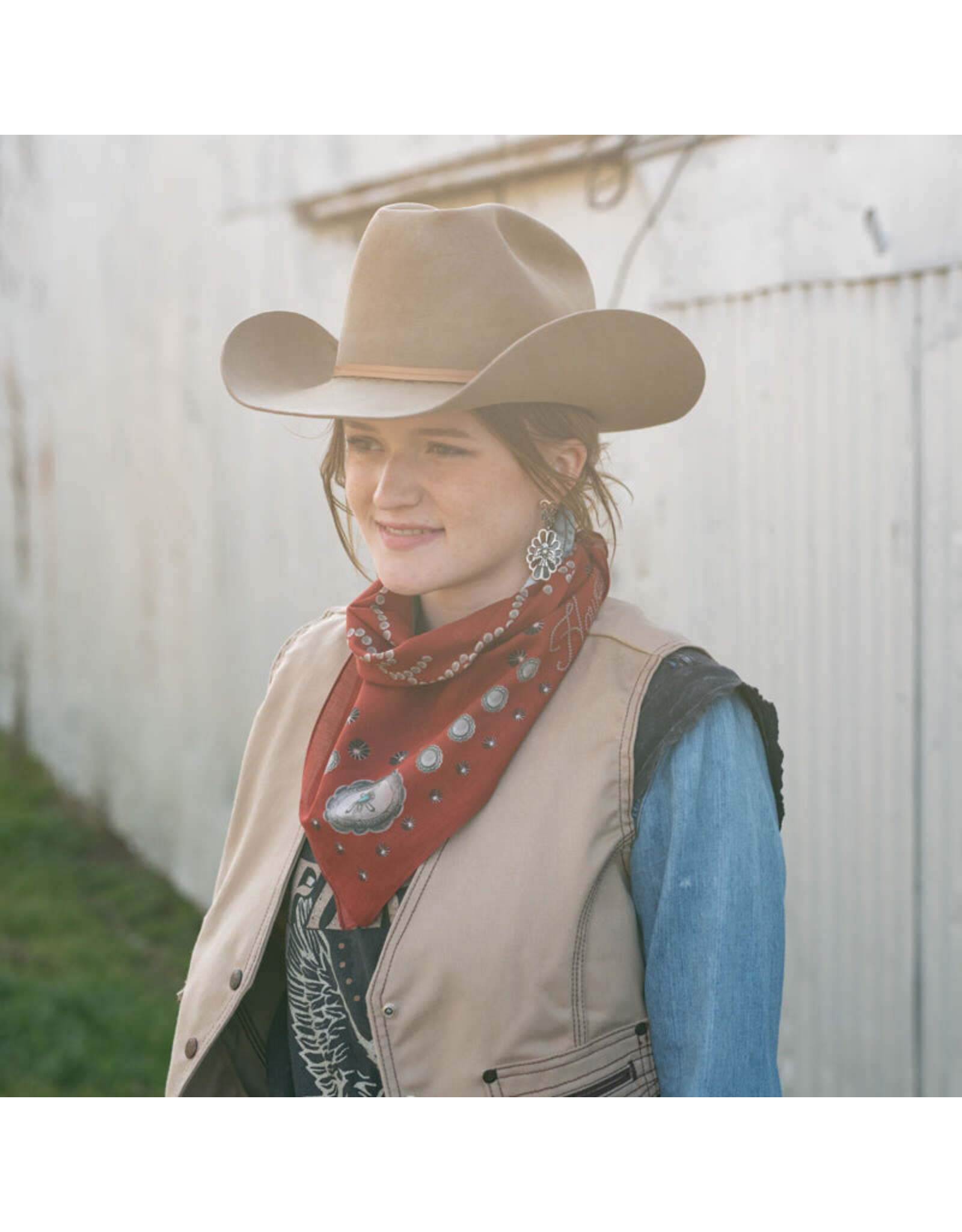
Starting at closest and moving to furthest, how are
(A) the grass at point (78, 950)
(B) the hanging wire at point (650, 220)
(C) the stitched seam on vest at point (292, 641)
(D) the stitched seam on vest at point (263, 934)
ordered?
1. (D) the stitched seam on vest at point (263, 934)
2. (C) the stitched seam on vest at point (292, 641)
3. (B) the hanging wire at point (650, 220)
4. (A) the grass at point (78, 950)

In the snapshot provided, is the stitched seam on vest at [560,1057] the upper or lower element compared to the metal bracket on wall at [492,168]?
lower

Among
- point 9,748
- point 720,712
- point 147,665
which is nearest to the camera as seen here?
point 720,712

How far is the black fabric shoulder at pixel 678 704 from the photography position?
4.33 ft

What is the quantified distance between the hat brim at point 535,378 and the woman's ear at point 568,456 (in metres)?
0.05

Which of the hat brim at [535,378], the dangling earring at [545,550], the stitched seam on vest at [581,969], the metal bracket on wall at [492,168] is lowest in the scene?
the stitched seam on vest at [581,969]

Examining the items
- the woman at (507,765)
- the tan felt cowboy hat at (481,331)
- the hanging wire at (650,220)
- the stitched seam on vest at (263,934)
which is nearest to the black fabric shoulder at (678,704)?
the woman at (507,765)

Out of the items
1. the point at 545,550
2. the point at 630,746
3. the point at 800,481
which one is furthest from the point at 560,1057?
the point at 800,481

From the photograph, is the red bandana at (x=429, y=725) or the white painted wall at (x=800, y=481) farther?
the white painted wall at (x=800, y=481)

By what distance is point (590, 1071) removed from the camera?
4.54 feet

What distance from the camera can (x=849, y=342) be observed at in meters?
2.20

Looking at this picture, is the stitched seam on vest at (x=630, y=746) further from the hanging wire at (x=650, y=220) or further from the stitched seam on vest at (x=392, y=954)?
the hanging wire at (x=650, y=220)

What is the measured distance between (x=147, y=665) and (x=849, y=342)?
8.98 feet

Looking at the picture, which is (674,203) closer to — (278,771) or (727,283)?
(727,283)
